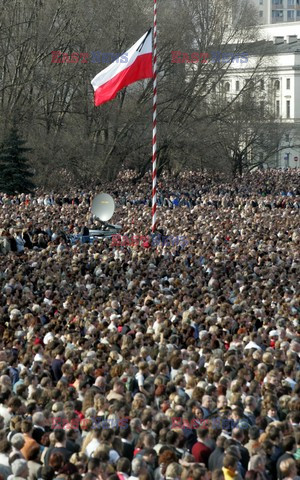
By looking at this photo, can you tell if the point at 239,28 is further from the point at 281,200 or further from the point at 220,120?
the point at 281,200

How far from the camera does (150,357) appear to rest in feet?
49.4

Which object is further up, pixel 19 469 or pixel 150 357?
pixel 19 469

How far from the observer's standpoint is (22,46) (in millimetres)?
58750

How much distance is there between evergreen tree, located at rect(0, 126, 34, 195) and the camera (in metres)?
51.5

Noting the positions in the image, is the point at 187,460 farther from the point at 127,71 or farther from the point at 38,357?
the point at 127,71

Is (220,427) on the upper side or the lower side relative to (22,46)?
lower

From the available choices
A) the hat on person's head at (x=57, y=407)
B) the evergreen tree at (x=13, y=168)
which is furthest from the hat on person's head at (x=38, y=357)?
the evergreen tree at (x=13, y=168)

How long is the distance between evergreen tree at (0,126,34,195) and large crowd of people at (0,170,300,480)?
1906cm

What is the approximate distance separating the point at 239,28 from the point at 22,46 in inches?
801

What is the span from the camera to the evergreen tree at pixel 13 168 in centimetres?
5153

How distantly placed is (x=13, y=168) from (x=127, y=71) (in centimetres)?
2079

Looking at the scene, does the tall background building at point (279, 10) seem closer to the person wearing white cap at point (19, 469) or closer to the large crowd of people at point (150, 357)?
the large crowd of people at point (150, 357)

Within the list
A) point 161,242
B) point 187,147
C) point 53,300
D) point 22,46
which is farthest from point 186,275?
point 187,147

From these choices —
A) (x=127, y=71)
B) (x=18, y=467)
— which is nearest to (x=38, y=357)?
(x=18, y=467)
